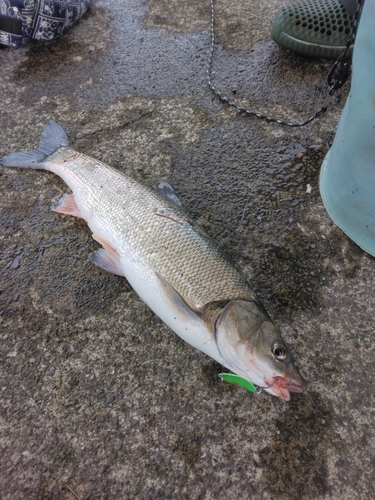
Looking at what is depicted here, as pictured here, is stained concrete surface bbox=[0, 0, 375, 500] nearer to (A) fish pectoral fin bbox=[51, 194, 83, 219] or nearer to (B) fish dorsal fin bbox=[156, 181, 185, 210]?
(A) fish pectoral fin bbox=[51, 194, 83, 219]

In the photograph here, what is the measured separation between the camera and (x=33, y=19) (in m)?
3.76

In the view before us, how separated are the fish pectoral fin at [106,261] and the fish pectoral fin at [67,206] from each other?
39cm

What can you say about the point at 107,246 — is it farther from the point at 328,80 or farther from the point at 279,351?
the point at 328,80

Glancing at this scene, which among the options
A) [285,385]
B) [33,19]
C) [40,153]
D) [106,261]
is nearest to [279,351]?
[285,385]

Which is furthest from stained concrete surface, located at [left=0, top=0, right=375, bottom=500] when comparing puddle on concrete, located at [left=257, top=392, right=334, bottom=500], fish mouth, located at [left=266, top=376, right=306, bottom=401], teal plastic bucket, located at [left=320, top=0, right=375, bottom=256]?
fish mouth, located at [left=266, top=376, right=306, bottom=401]

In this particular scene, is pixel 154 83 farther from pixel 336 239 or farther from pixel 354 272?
pixel 354 272

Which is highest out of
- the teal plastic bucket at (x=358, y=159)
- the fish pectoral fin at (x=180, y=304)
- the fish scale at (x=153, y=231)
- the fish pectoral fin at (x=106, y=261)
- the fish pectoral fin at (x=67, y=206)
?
the teal plastic bucket at (x=358, y=159)

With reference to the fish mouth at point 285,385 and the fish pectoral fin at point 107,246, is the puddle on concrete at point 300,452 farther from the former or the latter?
the fish pectoral fin at point 107,246

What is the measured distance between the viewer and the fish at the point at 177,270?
187 centimetres

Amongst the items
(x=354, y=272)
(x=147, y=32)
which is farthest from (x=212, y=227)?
(x=147, y=32)

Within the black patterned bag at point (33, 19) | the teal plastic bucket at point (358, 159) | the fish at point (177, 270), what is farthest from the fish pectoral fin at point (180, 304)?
the black patterned bag at point (33, 19)

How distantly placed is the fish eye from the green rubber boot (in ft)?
10.1

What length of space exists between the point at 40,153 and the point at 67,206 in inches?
24.2

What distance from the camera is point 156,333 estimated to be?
225 centimetres
